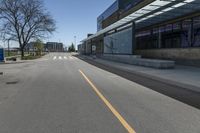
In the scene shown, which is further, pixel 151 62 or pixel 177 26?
pixel 177 26

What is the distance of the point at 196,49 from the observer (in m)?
23.4

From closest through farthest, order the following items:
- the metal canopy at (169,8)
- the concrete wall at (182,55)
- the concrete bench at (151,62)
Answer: the concrete bench at (151,62) < the metal canopy at (169,8) < the concrete wall at (182,55)

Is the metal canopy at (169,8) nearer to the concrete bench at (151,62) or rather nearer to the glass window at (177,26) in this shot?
the glass window at (177,26)

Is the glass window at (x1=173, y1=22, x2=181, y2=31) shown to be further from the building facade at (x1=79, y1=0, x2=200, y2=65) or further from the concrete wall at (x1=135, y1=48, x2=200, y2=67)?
the concrete wall at (x1=135, y1=48, x2=200, y2=67)

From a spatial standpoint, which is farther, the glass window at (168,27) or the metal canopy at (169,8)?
the glass window at (168,27)

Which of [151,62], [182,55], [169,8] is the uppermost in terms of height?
[169,8]

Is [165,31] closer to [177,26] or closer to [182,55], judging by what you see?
[177,26]

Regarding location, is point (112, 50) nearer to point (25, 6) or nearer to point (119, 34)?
point (119, 34)

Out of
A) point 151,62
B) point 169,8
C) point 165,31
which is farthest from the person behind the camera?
point 165,31

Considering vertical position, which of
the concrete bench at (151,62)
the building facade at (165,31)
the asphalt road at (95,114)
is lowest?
the asphalt road at (95,114)

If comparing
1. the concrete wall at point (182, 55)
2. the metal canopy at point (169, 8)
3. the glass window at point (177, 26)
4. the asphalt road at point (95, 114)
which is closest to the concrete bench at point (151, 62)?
the concrete wall at point (182, 55)

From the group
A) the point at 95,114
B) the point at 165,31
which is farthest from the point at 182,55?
the point at 95,114

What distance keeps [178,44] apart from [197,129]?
27.9 metres

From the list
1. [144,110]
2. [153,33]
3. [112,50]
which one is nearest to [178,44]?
[153,33]
